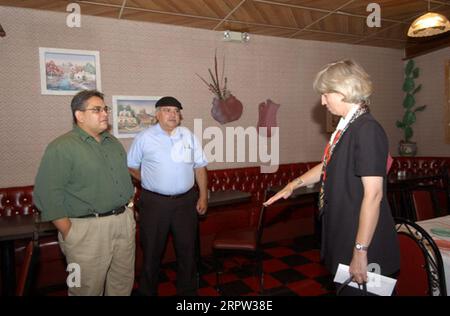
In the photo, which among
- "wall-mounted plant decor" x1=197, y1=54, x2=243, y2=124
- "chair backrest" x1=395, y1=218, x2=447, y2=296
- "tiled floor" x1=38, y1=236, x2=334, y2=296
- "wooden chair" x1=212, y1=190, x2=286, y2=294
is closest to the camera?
"chair backrest" x1=395, y1=218, x2=447, y2=296

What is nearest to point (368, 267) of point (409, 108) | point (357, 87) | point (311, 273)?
point (357, 87)

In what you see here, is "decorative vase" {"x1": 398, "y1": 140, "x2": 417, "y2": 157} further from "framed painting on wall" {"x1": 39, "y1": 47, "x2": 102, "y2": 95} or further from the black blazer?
"framed painting on wall" {"x1": 39, "y1": 47, "x2": 102, "y2": 95}

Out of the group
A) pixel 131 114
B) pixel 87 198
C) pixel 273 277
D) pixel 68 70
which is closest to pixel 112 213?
pixel 87 198

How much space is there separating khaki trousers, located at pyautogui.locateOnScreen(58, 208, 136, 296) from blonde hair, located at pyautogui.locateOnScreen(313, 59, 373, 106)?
5.13 feet

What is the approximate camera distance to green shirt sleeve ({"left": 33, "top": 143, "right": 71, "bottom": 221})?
185 cm

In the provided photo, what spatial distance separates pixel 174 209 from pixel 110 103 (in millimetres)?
2154

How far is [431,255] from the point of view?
1.61 metres

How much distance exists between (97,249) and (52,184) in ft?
1.62

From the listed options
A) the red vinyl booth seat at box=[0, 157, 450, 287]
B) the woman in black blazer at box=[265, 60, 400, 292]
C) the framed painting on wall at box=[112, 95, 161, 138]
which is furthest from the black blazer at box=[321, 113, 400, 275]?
the framed painting on wall at box=[112, 95, 161, 138]

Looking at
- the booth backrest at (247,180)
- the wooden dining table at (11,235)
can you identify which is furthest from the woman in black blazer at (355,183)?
the booth backrest at (247,180)

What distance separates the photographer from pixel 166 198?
2.58 m

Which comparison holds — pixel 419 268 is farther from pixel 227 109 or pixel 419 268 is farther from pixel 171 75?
pixel 171 75

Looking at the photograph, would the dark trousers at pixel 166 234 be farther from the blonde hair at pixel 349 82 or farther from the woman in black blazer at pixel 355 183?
the blonde hair at pixel 349 82

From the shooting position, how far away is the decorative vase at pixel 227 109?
466 centimetres
